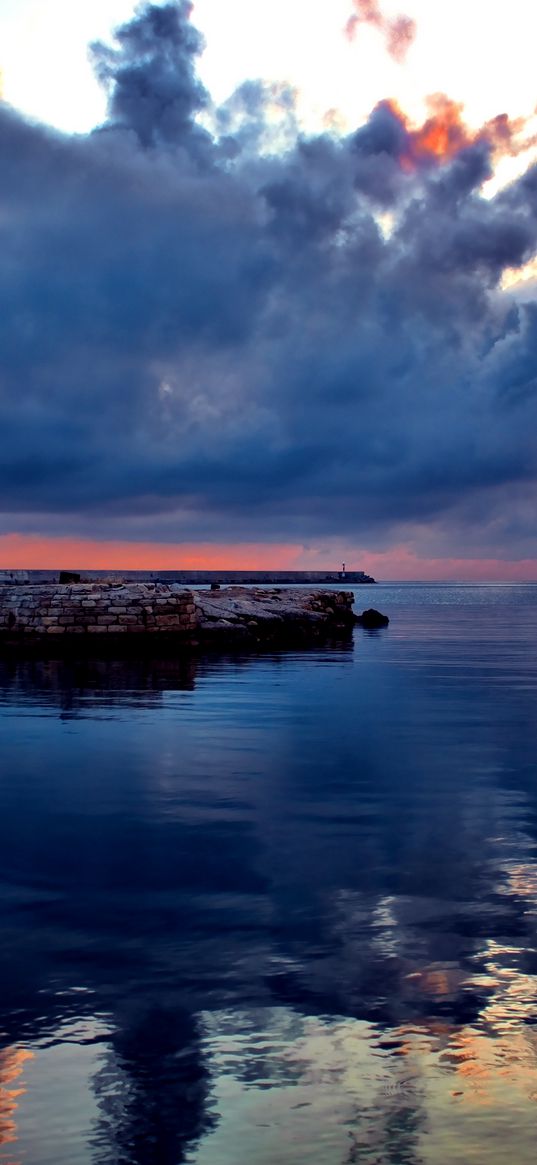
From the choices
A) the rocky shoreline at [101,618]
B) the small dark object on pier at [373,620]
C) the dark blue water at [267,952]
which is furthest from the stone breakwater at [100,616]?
the small dark object on pier at [373,620]

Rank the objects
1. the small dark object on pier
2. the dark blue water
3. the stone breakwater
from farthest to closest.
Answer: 1. the small dark object on pier
2. the stone breakwater
3. the dark blue water

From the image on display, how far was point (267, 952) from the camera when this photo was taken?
4.31 meters

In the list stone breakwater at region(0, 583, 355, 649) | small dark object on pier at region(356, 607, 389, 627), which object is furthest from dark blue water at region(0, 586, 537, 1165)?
small dark object on pier at region(356, 607, 389, 627)

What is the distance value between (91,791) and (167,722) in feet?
13.5

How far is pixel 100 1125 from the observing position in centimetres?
288

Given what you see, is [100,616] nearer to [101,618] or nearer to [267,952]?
[101,618]

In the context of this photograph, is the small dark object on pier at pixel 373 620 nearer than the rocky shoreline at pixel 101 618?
No

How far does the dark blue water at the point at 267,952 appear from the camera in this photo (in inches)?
114

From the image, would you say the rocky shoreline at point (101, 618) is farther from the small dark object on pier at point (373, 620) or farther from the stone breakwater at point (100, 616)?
the small dark object on pier at point (373, 620)

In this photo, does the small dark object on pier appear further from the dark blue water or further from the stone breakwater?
the dark blue water

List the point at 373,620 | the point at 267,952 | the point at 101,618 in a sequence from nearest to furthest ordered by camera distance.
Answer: the point at 267,952
the point at 101,618
the point at 373,620

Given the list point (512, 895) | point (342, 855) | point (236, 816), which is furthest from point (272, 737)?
point (512, 895)

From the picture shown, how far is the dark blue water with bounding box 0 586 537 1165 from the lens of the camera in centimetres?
289

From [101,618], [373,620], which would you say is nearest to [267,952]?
[101,618]
